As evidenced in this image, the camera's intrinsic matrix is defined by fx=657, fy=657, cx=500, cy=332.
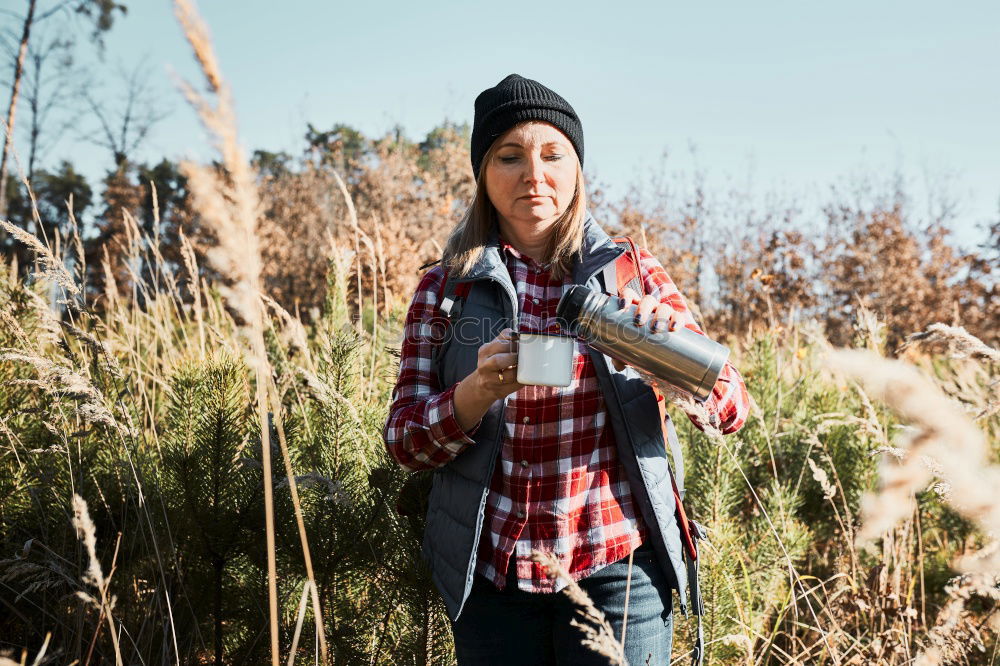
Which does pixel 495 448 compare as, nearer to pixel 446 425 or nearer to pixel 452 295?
pixel 446 425

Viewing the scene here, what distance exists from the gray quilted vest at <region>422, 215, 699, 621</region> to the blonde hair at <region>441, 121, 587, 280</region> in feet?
0.11

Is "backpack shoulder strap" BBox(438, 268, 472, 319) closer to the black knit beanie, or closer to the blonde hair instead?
the blonde hair

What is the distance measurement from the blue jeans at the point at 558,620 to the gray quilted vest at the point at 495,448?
53 millimetres

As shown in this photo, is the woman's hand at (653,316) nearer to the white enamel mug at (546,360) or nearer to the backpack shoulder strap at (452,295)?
the white enamel mug at (546,360)

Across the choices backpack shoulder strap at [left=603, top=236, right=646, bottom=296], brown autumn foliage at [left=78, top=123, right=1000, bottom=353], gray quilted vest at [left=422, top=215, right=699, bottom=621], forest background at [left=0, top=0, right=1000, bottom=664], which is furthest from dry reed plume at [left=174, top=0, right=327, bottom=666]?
brown autumn foliage at [left=78, top=123, right=1000, bottom=353]

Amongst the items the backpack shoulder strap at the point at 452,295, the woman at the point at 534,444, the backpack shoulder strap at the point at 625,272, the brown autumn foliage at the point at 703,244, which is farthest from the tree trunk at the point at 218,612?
the brown autumn foliage at the point at 703,244

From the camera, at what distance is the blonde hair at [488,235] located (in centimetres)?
143

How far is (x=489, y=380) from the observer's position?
115cm

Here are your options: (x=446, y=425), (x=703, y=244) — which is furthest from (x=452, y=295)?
(x=703, y=244)

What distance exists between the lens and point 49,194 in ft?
64.1

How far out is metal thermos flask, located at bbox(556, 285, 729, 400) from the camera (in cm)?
114

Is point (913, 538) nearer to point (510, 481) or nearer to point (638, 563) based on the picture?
point (638, 563)

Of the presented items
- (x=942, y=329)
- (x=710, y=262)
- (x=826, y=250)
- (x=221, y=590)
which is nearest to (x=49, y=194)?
Answer: (x=710, y=262)

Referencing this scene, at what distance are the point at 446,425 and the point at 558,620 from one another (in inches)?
17.9
